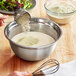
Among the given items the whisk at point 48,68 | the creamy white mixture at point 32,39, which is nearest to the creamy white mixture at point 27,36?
the creamy white mixture at point 32,39

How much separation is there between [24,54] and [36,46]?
97 mm

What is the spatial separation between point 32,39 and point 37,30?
0.56 ft

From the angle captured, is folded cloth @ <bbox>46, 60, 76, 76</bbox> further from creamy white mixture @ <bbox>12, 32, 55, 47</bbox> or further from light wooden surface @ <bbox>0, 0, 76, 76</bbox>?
creamy white mixture @ <bbox>12, 32, 55, 47</bbox>

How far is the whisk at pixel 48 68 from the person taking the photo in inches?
53.3

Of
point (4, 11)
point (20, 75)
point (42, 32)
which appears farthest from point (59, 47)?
point (4, 11)

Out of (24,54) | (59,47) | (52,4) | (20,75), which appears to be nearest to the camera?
(20,75)

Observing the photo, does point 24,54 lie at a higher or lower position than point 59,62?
higher

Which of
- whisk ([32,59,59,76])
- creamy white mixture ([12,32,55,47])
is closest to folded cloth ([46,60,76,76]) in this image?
whisk ([32,59,59,76])

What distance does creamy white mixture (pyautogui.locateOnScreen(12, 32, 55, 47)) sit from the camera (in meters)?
1.47

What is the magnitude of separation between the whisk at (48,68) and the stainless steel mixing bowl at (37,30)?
0.05m

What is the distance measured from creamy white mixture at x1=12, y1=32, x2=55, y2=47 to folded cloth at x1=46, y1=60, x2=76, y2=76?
19 centimetres

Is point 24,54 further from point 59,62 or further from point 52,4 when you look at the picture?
point 52,4

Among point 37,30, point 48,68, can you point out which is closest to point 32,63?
point 48,68

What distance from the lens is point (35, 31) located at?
1660 millimetres
